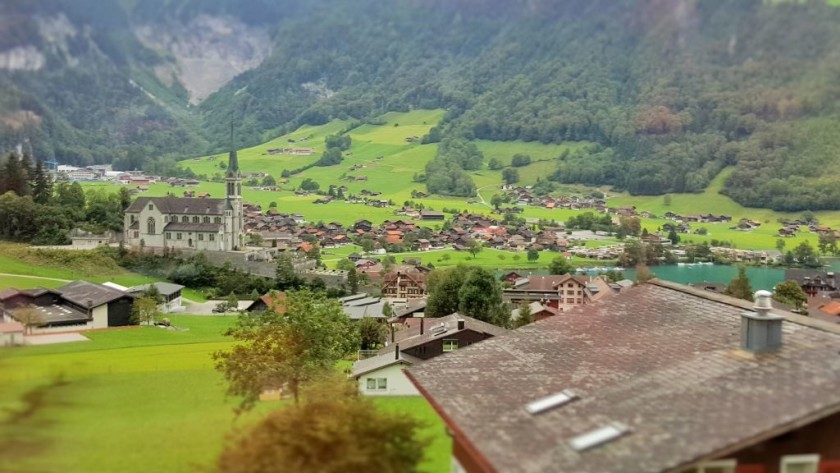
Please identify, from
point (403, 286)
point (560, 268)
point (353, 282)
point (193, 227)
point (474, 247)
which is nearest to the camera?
point (353, 282)

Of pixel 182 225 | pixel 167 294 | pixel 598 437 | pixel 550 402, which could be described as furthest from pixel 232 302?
pixel 598 437

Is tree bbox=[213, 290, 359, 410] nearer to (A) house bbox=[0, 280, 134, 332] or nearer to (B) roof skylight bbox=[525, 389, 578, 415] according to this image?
(B) roof skylight bbox=[525, 389, 578, 415]

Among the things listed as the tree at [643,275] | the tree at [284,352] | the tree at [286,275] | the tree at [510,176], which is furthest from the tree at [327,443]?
the tree at [510,176]

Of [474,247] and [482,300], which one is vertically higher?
[474,247]

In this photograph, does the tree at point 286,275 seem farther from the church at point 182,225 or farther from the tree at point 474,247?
the tree at point 474,247

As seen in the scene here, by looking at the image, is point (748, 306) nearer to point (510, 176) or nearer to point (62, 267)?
point (62, 267)

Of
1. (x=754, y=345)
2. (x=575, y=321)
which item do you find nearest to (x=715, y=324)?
(x=754, y=345)

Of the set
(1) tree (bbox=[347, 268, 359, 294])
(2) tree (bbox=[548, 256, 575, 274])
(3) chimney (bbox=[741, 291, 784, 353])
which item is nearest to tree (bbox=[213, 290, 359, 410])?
(3) chimney (bbox=[741, 291, 784, 353])
